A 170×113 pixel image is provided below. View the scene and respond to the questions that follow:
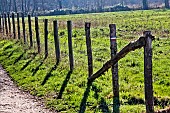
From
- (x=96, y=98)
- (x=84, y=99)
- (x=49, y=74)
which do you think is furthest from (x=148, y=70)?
(x=49, y=74)

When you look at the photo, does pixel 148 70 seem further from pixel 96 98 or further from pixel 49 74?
pixel 49 74

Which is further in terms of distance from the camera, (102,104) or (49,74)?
(49,74)

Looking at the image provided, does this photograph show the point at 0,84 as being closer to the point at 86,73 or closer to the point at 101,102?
the point at 86,73

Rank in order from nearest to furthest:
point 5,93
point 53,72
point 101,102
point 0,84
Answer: point 101,102, point 5,93, point 0,84, point 53,72

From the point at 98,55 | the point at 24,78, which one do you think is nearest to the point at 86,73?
the point at 24,78

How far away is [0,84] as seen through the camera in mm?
13828

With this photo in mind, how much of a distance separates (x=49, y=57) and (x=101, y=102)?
25.3 ft

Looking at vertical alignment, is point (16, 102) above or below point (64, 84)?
below

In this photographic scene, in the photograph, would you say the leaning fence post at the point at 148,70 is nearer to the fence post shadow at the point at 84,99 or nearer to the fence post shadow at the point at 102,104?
the fence post shadow at the point at 102,104

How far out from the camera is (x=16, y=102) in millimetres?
11289

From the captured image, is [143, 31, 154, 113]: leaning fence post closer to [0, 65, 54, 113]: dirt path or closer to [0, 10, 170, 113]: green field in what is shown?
[0, 10, 170, 113]: green field

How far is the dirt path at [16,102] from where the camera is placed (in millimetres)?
10488

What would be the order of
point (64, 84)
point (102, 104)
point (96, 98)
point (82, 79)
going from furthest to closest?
point (82, 79) < point (64, 84) < point (96, 98) < point (102, 104)

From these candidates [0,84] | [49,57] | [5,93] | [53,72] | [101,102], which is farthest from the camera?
[49,57]
